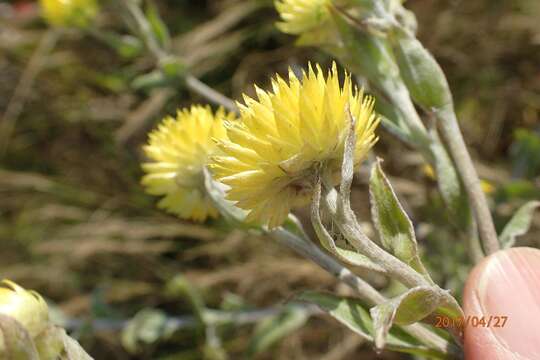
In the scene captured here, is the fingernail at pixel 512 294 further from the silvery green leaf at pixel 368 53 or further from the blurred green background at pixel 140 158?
the blurred green background at pixel 140 158

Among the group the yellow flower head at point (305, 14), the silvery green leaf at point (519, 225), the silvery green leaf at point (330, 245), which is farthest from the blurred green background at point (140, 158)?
the silvery green leaf at point (330, 245)

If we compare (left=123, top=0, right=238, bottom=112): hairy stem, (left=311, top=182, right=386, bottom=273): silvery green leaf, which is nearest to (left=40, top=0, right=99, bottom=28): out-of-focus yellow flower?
(left=123, top=0, right=238, bottom=112): hairy stem

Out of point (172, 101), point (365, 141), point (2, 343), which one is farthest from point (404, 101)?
point (172, 101)

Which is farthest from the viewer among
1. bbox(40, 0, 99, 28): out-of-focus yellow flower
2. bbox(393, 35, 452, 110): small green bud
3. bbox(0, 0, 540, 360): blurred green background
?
bbox(0, 0, 540, 360): blurred green background

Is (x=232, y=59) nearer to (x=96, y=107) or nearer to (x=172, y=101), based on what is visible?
(x=172, y=101)

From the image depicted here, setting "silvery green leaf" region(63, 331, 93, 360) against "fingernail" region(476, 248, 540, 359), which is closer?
"silvery green leaf" region(63, 331, 93, 360)

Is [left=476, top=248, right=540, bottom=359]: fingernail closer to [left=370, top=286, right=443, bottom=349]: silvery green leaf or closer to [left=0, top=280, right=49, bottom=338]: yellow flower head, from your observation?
[left=370, top=286, right=443, bottom=349]: silvery green leaf

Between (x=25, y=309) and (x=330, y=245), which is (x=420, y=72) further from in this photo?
(x=25, y=309)

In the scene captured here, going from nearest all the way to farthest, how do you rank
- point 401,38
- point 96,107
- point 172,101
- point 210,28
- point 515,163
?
point 401,38
point 515,163
point 172,101
point 210,28
point 96,107
